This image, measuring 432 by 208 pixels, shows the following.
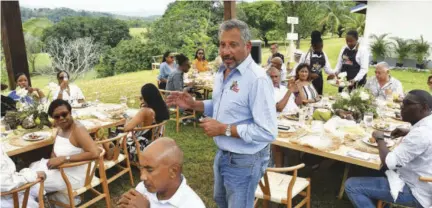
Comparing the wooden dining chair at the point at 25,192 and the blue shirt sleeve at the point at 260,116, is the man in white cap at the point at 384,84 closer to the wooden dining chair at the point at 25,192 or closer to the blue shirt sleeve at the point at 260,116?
the blue shirt sleeve at the point at 260,116

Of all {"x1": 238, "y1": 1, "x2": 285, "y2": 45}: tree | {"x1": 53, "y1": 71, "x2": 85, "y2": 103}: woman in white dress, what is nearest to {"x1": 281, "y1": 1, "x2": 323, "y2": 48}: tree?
{"x1": 238, "y1": 1, "x2": 285, "y2": 45}: tree

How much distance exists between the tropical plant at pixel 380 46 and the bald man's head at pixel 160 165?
15027mm

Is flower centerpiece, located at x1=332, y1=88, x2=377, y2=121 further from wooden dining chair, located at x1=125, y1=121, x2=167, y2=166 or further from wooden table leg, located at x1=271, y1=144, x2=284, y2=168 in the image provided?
wooden dining chair, located at x1=125, y1=121, x2=167, y2=166

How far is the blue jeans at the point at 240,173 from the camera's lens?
2.33 m

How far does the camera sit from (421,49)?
13.8 m

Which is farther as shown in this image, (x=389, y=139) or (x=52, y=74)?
(x=52, y=74)

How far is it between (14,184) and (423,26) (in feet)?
50.8

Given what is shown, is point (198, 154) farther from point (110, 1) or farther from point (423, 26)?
point (423, 26)

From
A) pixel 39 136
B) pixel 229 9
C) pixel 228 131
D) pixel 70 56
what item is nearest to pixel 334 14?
pixel 70 56

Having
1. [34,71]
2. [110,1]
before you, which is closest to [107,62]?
[34,71]

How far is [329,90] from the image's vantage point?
10.3m

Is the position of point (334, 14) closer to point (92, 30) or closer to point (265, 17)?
point (265, 17)

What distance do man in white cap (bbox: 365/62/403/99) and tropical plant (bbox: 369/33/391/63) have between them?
10.6 meters

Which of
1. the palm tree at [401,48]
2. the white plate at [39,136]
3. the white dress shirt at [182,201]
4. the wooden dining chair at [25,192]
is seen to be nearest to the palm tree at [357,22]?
the palm tree at [401,48]
